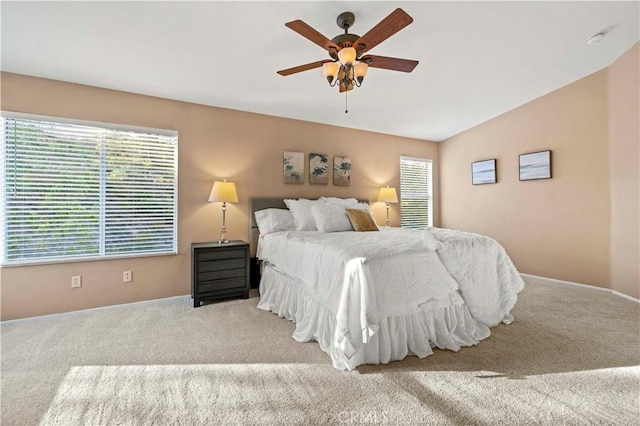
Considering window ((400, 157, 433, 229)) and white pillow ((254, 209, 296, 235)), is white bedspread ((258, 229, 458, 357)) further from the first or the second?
window ((400, 157, 433, 229))

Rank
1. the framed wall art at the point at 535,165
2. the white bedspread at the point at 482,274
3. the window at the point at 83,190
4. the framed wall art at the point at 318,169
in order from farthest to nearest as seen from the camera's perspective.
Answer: the framed wall art at the point at 318,169
the framed wall art at the point at 535,165
the window at the point at 83,190
the white bedspread at the point at 482,274

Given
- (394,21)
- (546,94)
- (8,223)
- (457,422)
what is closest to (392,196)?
(546,94)

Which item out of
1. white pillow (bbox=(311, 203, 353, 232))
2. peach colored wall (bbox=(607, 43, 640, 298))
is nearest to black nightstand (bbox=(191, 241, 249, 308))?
white pillow (bbox=(311, 203, 353, 232))

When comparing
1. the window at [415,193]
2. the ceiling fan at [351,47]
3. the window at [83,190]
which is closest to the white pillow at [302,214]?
the window at [83,190]

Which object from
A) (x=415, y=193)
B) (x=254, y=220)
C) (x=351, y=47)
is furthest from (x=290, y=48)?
(x=415, y=193)

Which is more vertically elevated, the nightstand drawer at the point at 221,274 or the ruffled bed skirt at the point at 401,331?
the nightstand drawer at the point at 221,274

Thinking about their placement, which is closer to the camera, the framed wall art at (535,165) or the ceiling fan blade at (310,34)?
the ceiling fan blade at (310,34)

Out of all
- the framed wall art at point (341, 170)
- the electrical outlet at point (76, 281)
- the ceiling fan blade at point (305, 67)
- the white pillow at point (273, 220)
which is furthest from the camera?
the framed wall art at point (341, 170)

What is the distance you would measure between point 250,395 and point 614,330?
3.15 metres

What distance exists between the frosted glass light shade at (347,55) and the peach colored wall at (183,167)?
7.43 ft

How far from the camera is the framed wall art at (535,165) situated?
13.5 ft

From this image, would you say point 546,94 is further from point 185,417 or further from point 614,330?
point 185,417

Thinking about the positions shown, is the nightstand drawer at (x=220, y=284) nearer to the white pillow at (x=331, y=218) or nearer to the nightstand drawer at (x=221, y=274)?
the nightstand drawer at (x=221, y=274)

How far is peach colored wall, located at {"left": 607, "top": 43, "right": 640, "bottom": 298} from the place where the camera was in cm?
321
